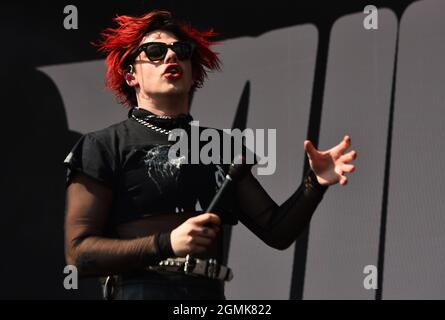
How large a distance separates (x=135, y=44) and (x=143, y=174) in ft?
1.68

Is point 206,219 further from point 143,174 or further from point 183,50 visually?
point 183,50

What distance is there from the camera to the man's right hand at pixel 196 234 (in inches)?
88.2

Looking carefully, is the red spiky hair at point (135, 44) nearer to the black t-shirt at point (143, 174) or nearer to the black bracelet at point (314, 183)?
the black t-shirt at point (143, 174)

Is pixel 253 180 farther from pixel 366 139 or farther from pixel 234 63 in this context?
pixel 234 63

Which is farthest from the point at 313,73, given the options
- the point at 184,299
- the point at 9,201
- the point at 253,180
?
the point at 184,299

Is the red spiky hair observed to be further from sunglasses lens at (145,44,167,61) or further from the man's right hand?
the man's right hand

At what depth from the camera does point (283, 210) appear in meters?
2.68

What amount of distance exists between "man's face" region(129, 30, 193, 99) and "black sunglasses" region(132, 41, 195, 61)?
0.04ft

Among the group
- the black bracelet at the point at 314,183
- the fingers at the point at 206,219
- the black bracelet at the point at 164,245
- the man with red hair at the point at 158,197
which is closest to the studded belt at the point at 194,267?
the man with red hair at the point at 158,197

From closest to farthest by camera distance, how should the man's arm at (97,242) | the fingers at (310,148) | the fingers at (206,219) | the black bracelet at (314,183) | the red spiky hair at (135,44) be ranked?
the fingers at (206,219), the man's arm at (97,242), the fingers at (310,148), the black bracelet at (314,183), the red spiky hair at (135,44)

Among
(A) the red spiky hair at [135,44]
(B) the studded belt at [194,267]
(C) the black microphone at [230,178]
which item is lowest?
(B) the studded belt at [194,267]

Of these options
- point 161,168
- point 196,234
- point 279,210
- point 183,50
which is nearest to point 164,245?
point 196,234

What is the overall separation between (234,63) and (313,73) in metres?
0.53

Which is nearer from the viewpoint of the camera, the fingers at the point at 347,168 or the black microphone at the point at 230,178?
the black microphone at the point at 230,178
